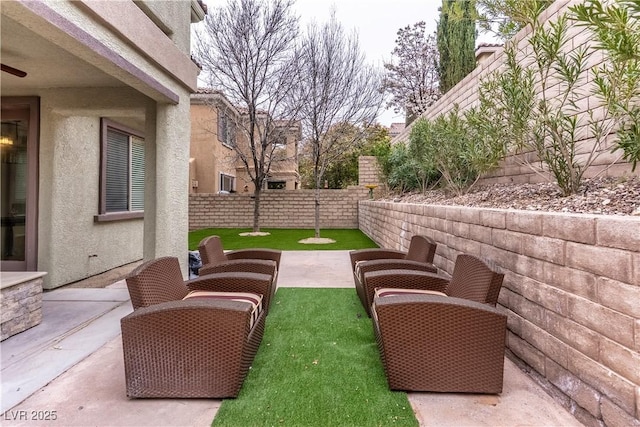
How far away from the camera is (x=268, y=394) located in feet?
7.79

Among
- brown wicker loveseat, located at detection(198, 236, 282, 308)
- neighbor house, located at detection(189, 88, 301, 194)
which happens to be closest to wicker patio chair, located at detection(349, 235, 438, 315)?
brown wicker loveseat, located at detection(198, 236, 282, 308)

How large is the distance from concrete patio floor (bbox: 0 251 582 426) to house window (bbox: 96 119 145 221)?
3594 millimetres

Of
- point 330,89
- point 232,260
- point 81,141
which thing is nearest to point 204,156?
point 330,89

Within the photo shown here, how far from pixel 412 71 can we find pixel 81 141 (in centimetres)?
1815

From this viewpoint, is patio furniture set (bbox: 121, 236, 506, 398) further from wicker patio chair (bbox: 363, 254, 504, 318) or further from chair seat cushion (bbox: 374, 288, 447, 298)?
chair seat cushion (bbox: 374, 288, 447, 298)

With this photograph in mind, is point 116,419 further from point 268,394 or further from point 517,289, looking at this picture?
point 517,289

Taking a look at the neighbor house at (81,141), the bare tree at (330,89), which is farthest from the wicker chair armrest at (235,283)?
the bare tree at (330,89)

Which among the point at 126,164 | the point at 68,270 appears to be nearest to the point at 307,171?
the point at 126,164

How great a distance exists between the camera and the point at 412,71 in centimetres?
1964

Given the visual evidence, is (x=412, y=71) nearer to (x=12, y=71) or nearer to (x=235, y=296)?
→ (x=12, y=71)

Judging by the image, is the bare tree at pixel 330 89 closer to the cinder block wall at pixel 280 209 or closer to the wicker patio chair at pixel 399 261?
the cinder block wall at pixel 280 209

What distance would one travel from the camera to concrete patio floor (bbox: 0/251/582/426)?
2127 millimetres

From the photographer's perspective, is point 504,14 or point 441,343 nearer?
point 441,343

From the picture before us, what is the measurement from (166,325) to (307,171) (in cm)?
2508
